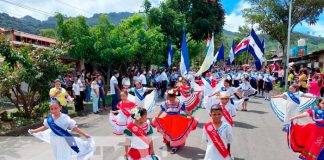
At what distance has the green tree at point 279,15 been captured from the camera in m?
31.4

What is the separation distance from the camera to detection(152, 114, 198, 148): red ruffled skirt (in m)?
7.52

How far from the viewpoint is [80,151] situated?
5520 millimetres

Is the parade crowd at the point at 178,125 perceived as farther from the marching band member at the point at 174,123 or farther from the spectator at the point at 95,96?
the spectator at the point at 95,96

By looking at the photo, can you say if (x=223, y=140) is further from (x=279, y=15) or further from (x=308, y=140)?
(x=279, y=15)

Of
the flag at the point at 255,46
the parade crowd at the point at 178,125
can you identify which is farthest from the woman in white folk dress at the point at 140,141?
the flag at the point at 255,46

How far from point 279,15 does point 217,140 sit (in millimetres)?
31173

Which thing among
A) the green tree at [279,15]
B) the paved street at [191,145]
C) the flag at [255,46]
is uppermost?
the green tree at [279,15]

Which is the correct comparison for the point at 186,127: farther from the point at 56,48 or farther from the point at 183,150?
the point at 56,48

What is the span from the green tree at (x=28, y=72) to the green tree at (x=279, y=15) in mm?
25856

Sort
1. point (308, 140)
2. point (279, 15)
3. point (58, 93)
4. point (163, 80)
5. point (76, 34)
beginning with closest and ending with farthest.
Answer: point (308, 140), point (58, 93), point (76, 34), point (163, 80), point (279, 15)

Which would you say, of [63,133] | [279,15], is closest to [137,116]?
[63,133]

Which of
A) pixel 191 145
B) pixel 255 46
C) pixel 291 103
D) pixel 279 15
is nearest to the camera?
pixel 191 145

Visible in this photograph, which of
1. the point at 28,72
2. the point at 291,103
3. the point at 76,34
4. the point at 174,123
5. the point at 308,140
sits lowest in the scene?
the point at 308,140

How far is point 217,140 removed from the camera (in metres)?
4.93
